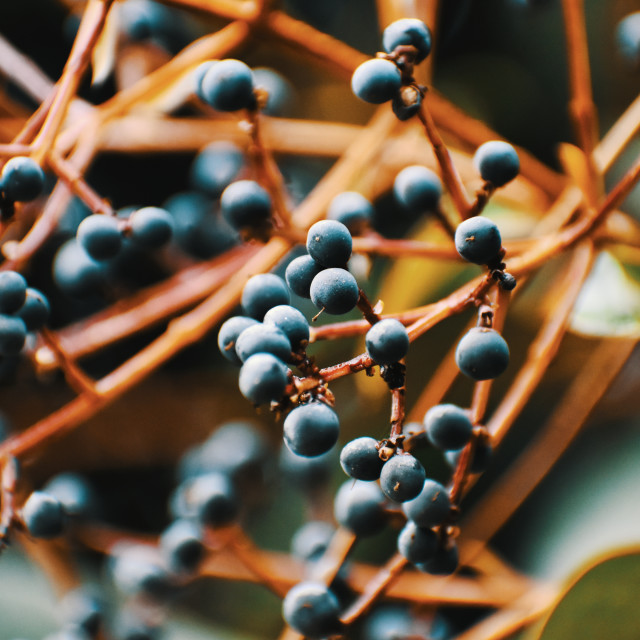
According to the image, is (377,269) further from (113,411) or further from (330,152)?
(113,411)

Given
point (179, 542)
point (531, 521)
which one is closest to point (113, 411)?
point (179, 542)

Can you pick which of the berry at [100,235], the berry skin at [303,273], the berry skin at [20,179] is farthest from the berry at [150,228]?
the berry skin at [303,273]

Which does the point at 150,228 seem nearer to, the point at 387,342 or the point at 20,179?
the point at 20,179

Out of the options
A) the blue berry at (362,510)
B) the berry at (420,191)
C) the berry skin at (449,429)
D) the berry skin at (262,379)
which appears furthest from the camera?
the berry at (420,191)

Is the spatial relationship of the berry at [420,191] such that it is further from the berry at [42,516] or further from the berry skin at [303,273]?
the berry at [42,516]

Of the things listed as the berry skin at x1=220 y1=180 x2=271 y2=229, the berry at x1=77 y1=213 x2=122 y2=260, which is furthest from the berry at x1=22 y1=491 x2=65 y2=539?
the berry skin at x1=220 y1=180 x2=271 y2=229

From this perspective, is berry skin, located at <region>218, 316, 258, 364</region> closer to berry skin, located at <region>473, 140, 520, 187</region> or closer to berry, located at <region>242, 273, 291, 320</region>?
berry, located at <region>242, 273, 291, 320</region>

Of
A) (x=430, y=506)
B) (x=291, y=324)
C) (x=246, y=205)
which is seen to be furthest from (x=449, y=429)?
(x=246, y=205)
